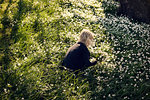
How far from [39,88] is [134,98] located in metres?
2.70

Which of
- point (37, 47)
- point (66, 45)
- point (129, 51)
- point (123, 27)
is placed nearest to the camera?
point (37, 47)

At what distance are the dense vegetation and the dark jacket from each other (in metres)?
0.28

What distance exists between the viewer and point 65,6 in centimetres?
859

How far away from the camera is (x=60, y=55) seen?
5.25m

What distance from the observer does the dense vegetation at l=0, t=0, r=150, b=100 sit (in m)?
3.96

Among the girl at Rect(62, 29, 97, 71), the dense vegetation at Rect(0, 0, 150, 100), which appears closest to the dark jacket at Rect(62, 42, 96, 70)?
the girl at Rect(62, 29, 97, 71)

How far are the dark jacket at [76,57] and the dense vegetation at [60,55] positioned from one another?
0.93 feet

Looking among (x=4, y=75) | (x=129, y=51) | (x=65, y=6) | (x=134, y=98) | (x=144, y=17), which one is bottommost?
(x=134, y=98)

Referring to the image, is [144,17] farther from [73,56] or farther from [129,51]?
[73,56]

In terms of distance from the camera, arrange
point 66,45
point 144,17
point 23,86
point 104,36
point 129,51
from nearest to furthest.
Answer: point 23,86 < point 66,45 < point 129,51 < point 104,36 < point 144,17

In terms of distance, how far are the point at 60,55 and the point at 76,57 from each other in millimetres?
995

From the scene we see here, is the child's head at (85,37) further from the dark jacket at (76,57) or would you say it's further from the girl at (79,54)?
the dark jacket at (76,57)

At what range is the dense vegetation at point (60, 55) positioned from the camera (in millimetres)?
3957

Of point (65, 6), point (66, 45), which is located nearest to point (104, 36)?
point (66, 45)
